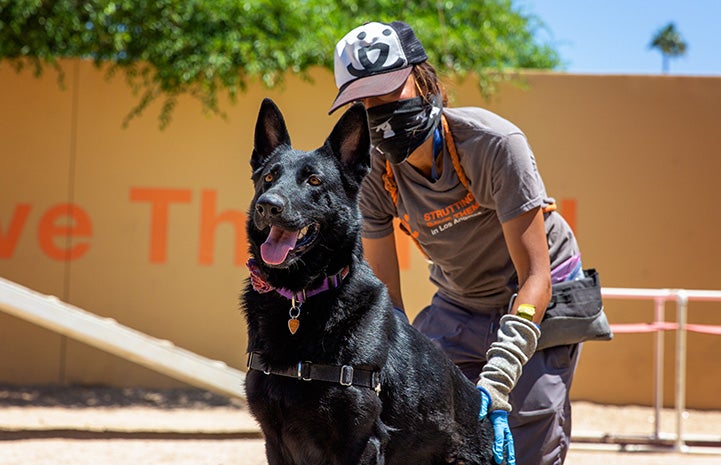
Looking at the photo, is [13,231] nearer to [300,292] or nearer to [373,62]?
[373,62]

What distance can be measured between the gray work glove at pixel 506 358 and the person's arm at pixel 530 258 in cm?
6

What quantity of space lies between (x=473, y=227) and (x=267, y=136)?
2.67ft

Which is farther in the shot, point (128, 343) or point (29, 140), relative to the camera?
point (29, 140)

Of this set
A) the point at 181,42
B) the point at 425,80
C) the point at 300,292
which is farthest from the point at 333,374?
the point at 181,42

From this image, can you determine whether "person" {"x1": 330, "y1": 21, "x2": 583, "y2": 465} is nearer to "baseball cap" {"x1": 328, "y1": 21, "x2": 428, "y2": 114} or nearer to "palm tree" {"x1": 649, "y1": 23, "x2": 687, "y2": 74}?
"baseball cap" {"x1": 328, "y1": 21, "x2": 428, "y2": 114}

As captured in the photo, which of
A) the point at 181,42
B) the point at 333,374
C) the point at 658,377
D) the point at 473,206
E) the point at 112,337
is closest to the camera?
the point at 333,374

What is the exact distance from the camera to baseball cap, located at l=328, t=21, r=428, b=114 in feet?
8.93

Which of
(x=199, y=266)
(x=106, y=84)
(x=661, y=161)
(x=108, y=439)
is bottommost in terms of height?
(x=108, y=439)

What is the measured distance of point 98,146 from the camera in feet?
25.0

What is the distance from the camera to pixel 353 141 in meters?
2.55

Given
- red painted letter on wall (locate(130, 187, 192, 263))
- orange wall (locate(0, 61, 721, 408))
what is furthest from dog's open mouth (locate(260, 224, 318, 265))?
red painted letter on wall (locate(130, 187, 192, 263))

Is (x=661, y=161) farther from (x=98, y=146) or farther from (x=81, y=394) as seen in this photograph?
(x=81, y=394)

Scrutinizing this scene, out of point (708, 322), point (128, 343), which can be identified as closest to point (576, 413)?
point (708, 322)

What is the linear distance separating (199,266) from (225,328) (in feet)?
2.00
